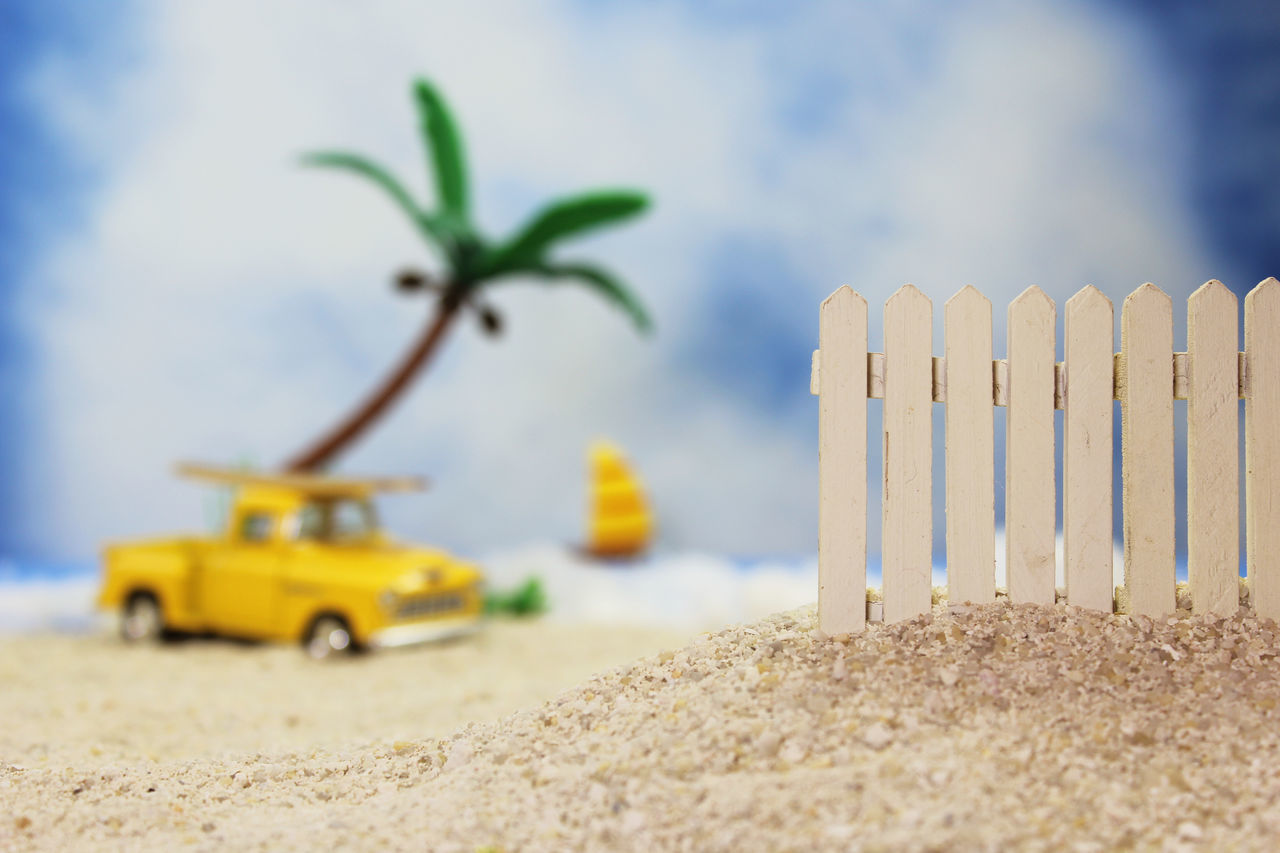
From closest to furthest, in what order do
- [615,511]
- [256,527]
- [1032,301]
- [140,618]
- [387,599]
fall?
[1032,301] < [387,599] < [256,527] < [140,618] < [615,511]

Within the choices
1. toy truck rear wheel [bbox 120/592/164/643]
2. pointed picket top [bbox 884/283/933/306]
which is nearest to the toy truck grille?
toy truck rear wheel [bbox 120/592/164/643]

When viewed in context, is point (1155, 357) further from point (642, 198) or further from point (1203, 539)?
point (642, 198)

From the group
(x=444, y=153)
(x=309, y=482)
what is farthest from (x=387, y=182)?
(x=309, y=482)

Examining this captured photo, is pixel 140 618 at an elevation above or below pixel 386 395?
below

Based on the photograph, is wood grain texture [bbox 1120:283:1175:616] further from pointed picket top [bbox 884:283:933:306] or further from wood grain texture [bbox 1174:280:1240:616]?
pointed picket top [bbox 884:283:933:306]

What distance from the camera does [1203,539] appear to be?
3422 mm

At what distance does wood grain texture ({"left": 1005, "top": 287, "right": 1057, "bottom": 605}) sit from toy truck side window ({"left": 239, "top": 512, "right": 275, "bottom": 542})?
20.1 feet

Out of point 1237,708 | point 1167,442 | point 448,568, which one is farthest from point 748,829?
point 448,568

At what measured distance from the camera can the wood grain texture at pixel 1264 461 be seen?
3.40 metres

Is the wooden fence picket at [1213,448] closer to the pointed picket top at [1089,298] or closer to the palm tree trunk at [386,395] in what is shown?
the pointed picket top at [1089,298]

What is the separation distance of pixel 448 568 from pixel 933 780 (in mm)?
5798

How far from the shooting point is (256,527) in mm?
8039

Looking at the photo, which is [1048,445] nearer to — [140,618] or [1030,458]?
[1030,458]

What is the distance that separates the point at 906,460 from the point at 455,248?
7.43 meters
